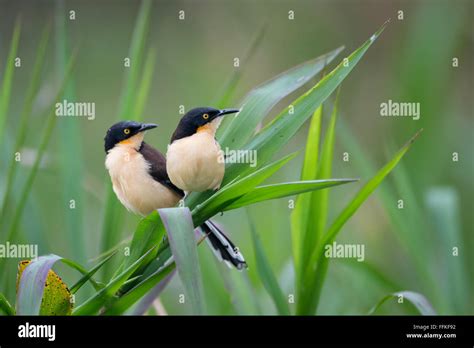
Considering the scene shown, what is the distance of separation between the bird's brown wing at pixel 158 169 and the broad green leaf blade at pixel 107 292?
1.02 feet

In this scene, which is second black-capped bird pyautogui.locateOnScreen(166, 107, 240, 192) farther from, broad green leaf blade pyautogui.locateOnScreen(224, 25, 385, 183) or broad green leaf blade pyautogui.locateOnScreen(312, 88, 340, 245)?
broad green leaf blade pyautogui.locateOnScreen(312, 88, 340, 245)

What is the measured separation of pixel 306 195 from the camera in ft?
6.59

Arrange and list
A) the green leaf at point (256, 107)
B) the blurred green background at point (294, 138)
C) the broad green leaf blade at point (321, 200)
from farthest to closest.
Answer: the blurred green background at point (294, 138) < the broad green leaf blade at point (321, 200) < the green leaf at point (256, 107)

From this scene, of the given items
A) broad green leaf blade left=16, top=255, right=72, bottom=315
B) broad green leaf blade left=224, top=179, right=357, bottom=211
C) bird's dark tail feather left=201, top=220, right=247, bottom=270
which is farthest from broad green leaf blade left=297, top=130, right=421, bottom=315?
broad green leaf blade left=16, top=255, right=72, bottom=315

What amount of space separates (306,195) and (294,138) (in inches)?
68.3

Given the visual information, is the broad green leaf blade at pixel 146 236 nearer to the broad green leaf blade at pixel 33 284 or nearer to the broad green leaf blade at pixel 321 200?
the broad green leaf blade at pixel 33 284

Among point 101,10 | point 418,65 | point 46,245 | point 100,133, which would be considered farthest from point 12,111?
point 418,65

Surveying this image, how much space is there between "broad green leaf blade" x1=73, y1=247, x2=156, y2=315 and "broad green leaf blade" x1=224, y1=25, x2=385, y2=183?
33cm

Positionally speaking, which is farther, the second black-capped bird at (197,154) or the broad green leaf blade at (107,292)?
the second black-capped bird at (197,154)

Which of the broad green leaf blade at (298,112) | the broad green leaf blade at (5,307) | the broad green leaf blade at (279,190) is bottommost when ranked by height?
the broad green leaf blade at (5,307)

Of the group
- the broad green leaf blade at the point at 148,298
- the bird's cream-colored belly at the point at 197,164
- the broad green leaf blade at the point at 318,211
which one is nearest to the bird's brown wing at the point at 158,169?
the bird's cream-colored belly at the point at 197,164

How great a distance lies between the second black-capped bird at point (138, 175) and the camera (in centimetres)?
199
